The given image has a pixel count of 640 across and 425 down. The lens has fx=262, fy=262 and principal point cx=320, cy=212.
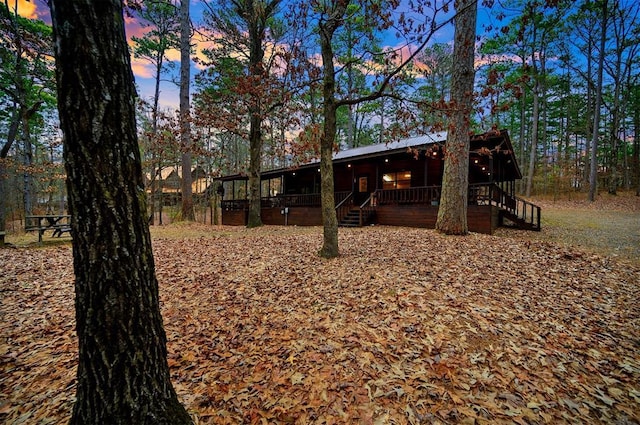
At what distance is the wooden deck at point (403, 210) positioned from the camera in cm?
1030

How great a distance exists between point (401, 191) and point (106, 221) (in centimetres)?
1238

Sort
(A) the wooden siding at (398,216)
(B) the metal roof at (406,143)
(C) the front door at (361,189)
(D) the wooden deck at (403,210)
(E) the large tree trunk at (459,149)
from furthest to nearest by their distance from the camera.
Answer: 1. (C) the front door at (361,189)
2. (B) the metal roof at (406,143)
3. (D) the wooden deck at (403,210)
4. (A) the wooden siding at (398,216)
5. (E) the large tree trunk at (459,149)

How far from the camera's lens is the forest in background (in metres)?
6.09

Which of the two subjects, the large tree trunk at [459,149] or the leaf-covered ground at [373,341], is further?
the large tree trunk at [459,149]

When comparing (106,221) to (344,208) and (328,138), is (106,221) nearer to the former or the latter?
(328,138)

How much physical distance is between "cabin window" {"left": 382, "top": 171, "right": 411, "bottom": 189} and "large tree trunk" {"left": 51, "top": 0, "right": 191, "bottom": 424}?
50.6 feet

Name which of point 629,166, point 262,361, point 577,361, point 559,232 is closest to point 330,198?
point 262,361

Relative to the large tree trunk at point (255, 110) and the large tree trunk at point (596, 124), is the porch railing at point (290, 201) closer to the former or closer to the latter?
the large tree trunk at point (255, 110)

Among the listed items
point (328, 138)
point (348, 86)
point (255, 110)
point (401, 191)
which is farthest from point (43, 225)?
point (348, 86)

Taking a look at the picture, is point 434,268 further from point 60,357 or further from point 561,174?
point 561,174

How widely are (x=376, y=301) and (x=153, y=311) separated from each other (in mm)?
3168

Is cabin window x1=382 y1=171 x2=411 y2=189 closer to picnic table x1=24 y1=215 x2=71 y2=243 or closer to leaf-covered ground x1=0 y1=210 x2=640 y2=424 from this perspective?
leaf-covered ground x1=0 y1=210 x2=640 y2=424

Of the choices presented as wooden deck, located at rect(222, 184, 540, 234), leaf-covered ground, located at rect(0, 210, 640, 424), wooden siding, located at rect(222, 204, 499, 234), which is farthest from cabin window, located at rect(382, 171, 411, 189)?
leaf-covered ground, located at rect(0, 210, 640, 424)

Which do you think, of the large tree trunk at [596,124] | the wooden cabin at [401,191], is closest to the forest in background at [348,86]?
the large tree trunk at [596,124]
